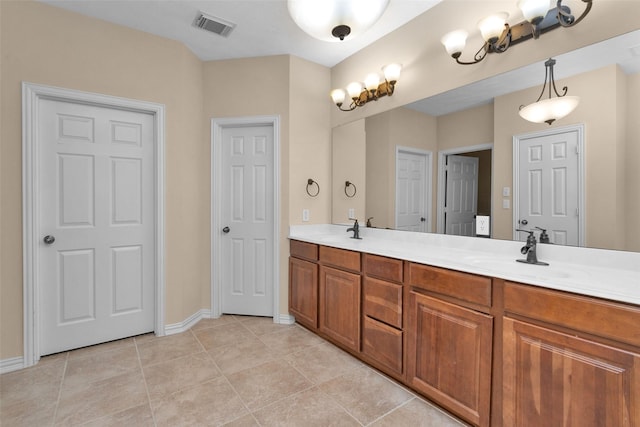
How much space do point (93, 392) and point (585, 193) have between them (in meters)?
3.14

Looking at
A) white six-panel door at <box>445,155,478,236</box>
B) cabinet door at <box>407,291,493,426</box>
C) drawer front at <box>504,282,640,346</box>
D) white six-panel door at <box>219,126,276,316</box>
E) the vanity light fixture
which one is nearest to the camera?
drawer front at <box>504,282,640,346</box>

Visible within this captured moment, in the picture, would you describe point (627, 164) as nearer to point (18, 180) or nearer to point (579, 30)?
point (579, 30)

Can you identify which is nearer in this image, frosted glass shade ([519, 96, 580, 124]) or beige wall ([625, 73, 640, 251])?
beige wall ([625, 73, 640, 251])

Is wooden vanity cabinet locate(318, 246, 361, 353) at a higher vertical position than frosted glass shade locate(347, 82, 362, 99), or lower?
lower

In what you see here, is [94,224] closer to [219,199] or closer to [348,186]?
[219,199]

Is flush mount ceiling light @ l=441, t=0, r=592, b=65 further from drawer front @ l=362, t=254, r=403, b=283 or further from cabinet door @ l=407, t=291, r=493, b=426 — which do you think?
cabinet door @ l=407, t=291, r=493, b=426

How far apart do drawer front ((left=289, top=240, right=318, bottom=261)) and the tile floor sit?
0.76 m

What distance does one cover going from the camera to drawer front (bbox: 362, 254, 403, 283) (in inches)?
73.9

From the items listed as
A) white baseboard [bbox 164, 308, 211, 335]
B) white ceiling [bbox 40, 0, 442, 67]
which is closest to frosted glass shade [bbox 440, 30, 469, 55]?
white ceiling [bbox 40, 0, 442, 67]

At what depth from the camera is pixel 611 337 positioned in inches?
42.4

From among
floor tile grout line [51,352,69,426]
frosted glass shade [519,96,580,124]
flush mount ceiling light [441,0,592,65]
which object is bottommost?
floor tile grout line [51,352,69,426]

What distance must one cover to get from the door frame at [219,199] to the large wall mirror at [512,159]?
0.81m

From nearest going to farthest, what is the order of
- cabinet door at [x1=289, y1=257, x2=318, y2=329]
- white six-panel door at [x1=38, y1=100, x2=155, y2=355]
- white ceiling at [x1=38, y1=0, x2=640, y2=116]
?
white ceiling at [x1=38, y1=0, x2=640, y2=116]
white six-panel door at [x1=38, y1=100, x2=155, y2=355]
cabinet door at [x1=289, y1=257, x2=318, y2=329]

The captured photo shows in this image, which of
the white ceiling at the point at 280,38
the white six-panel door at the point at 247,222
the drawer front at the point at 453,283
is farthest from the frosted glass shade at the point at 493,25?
the white six-panel door at the point at 247,222
